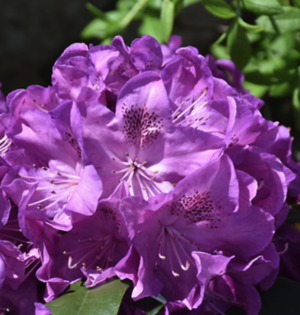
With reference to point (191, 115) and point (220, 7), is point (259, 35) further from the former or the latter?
point (191, 115)

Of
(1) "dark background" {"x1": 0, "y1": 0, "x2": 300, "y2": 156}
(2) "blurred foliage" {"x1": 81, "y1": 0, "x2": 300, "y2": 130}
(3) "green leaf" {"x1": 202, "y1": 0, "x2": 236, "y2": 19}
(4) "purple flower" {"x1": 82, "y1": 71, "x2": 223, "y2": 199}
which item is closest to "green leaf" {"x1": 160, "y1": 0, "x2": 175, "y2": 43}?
(2) "blurred foliage" {"x1": 81, "y1": 0, "x2": 300, "y2": 130}

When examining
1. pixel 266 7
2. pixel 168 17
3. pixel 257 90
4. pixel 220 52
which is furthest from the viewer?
pixel 220 52

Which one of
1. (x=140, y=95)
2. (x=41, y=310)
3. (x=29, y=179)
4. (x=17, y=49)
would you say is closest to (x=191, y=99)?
(x=140, y=95)

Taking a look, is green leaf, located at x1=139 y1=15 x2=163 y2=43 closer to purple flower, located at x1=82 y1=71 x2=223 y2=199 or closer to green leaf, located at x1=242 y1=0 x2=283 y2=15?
green leaf, located at x1=242 y1=0 x2=283 y2=15

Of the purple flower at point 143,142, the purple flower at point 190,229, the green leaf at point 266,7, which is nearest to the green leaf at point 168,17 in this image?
the green leaf at point 266,7

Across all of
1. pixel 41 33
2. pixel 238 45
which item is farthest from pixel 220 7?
pixel 41 33

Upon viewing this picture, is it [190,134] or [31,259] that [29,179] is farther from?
[190,134]
